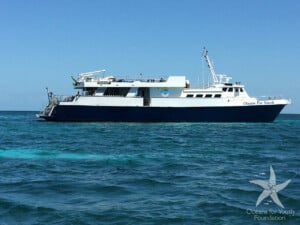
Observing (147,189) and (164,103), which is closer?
(147,189)

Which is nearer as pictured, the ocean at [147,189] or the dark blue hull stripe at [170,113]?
the ocean at [147,189]

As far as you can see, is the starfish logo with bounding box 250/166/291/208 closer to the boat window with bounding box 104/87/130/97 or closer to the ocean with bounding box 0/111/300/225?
the ocean with bounding box 0/111/300/225

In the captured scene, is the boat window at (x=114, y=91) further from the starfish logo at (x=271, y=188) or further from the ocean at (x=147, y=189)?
the starfish logo at (x=271, y=188)

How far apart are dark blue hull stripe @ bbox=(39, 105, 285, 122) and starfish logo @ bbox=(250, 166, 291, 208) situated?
27.8 metres

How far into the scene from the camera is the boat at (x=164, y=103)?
3884 centimetres

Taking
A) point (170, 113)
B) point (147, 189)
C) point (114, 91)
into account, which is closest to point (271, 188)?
point (147, 189)

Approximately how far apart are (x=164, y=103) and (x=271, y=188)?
3045 centimetres

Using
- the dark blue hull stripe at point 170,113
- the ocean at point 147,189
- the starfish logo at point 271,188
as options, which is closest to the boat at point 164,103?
the dark blue hull stripe at point 170,113

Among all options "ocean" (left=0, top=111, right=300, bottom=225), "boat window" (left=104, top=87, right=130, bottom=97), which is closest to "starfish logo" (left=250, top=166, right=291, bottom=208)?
"ocean" (left=0, top=111, right=300, bottom=225)

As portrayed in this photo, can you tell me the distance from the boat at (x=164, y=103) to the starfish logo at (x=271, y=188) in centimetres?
2796

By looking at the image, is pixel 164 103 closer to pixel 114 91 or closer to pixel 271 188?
pixel 114 91

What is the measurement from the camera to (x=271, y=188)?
938 centimetres

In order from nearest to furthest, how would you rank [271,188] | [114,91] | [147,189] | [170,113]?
1. [147,189]
2. [271,188]
3. [170,113]
4. [114,91]

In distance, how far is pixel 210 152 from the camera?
55.6 feet
